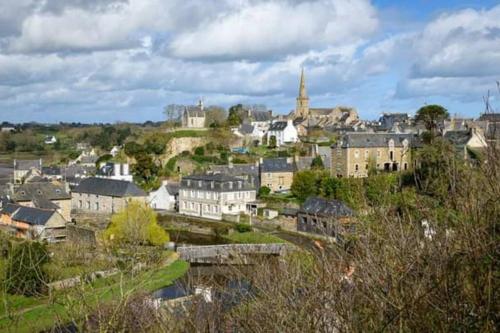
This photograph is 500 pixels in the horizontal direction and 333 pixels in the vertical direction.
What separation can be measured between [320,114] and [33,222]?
52482 millimetres

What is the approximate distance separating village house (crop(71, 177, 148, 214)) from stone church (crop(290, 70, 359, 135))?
32.1 meters

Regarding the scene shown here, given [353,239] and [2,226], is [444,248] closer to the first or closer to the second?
[353,239]

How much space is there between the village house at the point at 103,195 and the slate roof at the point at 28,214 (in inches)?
237

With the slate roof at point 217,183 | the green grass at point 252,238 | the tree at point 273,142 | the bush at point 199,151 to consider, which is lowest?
the green grass at point 252,238

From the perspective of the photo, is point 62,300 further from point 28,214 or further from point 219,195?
point 219,195

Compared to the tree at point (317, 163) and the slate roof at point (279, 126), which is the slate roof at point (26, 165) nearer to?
the slate roof at point (279, 126)

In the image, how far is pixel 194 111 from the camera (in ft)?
195

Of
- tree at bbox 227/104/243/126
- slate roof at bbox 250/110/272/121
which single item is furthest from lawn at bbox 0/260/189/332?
slate roof at bbox 250/110/272/121

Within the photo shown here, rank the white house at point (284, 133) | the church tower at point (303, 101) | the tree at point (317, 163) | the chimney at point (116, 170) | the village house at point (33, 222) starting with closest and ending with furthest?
the village house at point (33, 222) → the tree at point (317, 163) → the chimney at point (116, 170) → the white house at point (284, 133) → the church tower at point (303, 101)

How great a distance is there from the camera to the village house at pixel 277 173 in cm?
4119

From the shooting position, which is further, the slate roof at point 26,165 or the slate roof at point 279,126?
the slate roof at point 279,126

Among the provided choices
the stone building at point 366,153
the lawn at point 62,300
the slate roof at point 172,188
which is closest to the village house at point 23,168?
the slate roof at point 172,188

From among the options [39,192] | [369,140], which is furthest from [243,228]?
[39,192]

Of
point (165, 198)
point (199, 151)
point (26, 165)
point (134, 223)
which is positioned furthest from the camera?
point (26, 165)
